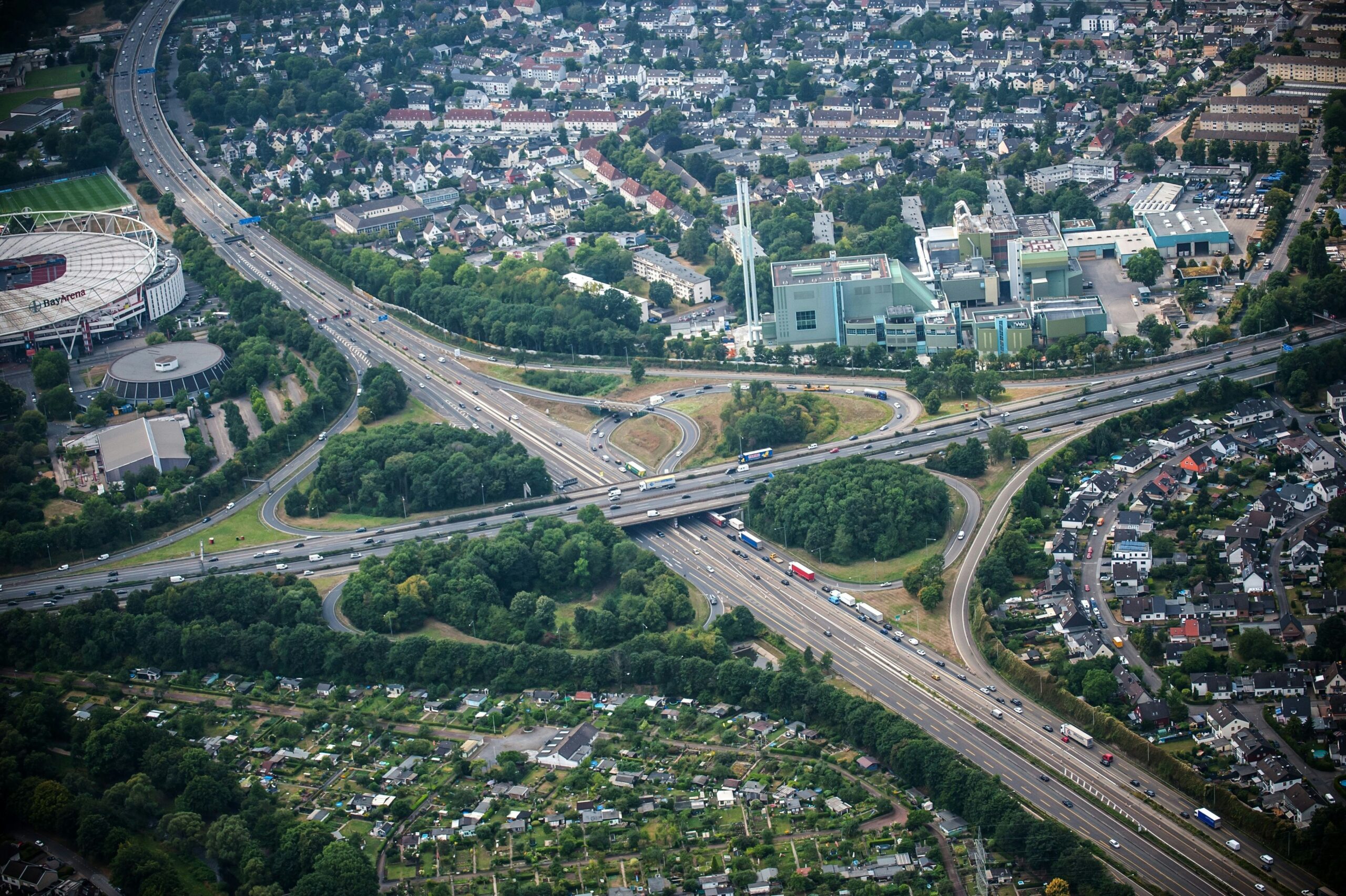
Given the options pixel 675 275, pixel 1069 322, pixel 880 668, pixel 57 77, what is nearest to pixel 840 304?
pixel 1069 322

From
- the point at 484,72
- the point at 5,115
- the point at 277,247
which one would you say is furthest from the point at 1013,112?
the point at 5,115

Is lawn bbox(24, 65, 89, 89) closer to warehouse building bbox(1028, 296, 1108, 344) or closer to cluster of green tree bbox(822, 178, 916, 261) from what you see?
cluster of green tree bbox(822, 178, 916, 261)

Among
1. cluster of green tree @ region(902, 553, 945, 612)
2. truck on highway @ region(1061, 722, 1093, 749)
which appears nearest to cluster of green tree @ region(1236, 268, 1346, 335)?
cluster of green tree @ region(902, 553, 945, 612)

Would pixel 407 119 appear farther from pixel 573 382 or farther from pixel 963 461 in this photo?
pixel 963 461

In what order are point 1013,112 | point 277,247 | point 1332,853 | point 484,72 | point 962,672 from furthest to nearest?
1. point 484,72
2. point 1013,112
3. point 277,247
4. point 962,672
5. point 1332,853

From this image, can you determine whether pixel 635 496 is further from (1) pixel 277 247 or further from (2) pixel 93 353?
(1) pixel 277 247

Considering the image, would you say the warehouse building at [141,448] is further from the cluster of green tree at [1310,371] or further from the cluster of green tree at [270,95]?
the cluster of green tree at [1310,371]

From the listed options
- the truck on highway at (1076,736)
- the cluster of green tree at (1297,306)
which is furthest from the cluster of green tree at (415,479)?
the cluster of green tree at (1297,306)
